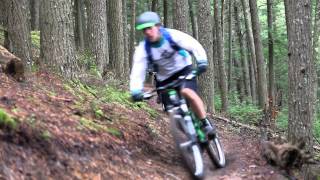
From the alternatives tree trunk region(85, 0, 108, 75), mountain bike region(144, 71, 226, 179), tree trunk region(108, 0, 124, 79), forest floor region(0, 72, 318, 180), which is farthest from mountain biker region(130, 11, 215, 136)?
tree trunk region(108, 0, 124, 79)

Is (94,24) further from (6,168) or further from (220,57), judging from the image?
(6,168)

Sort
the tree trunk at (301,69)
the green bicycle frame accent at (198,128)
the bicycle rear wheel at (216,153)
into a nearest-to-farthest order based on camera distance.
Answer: the green bicycle frame accent at (198,128) < the bicycle rear wheel at (216,153) < the tree trunk at (301,69)

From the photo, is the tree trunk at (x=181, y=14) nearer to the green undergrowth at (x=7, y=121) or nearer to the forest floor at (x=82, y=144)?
the forest floor at (x=82, y=144)

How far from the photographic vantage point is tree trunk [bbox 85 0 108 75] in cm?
1541

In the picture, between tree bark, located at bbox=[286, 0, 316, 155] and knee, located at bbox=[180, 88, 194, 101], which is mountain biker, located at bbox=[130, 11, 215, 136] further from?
tree bark, located at bbox=[286, 0, 316, 155]

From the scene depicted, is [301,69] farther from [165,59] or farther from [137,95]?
[137,95]

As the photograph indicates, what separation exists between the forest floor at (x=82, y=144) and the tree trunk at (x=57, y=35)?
0.86 meters

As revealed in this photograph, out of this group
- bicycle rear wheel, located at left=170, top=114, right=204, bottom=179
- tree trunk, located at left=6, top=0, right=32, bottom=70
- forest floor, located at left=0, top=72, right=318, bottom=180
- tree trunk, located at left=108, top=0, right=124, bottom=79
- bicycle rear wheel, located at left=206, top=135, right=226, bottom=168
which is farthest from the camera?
tree trunk, located at left=108, top=0, right=124, bottom=79

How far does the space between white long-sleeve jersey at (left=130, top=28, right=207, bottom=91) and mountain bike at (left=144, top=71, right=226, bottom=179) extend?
25cm

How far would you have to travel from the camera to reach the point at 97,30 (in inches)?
607

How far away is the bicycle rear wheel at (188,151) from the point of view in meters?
6.57

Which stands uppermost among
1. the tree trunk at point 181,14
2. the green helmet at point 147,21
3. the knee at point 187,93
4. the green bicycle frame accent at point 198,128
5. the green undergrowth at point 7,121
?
the tree trunk at point 181,14

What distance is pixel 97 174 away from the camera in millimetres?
6027

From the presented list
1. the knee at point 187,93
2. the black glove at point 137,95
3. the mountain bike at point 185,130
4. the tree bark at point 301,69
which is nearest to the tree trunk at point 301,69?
the tree bark at point 301,69
